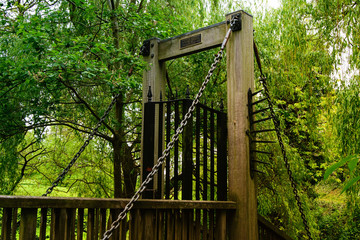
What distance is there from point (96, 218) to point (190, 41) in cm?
192

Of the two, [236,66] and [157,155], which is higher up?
[236,66]

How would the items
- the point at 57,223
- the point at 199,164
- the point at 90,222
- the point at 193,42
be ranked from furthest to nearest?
the point at 193,42 → the point at 199,164 → the point at 90,222 → the point at 57,223

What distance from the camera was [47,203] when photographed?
5.07 ft

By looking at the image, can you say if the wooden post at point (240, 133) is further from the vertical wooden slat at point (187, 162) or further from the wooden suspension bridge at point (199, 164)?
the vertical wooden slat at point (187, 162)

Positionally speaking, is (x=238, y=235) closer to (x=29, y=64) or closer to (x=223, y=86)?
(x=29, y=64)

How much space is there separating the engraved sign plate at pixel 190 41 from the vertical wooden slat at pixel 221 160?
71 centimetres

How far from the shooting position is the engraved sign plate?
3.13 meters

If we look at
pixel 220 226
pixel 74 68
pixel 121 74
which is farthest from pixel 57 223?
pixel 121 74

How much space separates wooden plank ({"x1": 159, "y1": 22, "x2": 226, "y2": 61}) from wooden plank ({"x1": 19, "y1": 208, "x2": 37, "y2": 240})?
208cm

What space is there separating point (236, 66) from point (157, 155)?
1.05 metres

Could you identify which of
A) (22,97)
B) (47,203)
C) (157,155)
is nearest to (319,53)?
(157,155)

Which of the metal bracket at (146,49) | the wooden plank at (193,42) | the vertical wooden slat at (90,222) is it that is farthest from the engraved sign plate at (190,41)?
the vertical wooden slat at (90,222)

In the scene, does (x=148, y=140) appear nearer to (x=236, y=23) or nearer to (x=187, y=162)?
(x=187, y=162)

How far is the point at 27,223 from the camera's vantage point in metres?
1.53
